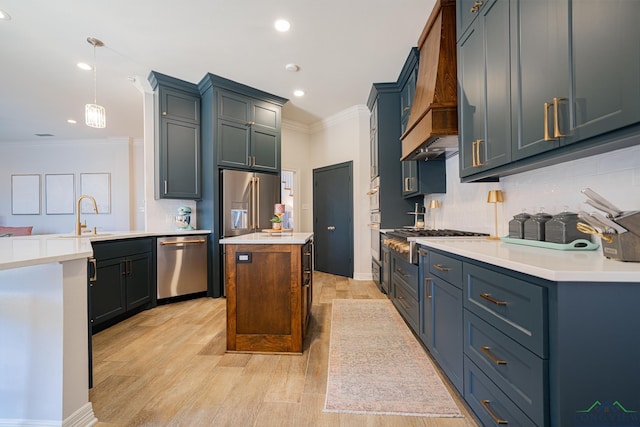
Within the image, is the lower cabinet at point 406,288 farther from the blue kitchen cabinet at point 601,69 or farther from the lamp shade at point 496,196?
the blue kitchen cabinet at point 601,69

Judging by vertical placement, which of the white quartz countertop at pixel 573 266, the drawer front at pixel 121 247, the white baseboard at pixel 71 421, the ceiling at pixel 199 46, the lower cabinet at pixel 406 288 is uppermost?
the ceiling at pixel 199 46

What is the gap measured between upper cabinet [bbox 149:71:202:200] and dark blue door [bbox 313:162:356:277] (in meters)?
2.35

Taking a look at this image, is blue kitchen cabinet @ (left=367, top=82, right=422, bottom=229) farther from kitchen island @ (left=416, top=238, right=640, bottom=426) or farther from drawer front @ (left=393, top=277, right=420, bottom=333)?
kitchen island @ (left=416, top=238, right=640, bottom=426)

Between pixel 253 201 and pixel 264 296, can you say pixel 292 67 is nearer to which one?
pixel 253 201

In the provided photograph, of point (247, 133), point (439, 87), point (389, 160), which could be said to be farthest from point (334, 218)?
point (439, 87)

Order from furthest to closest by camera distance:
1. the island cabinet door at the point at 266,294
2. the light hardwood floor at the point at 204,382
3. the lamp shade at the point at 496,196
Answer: the island cabinet door at the point at 266,294 < the lamp shade at the point at 496,196 < the light hardwood floor at the point at 204,382

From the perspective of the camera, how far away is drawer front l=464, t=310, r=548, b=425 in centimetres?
96

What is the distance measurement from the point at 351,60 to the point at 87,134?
613cm

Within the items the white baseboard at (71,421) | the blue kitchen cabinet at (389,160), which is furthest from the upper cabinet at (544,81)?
the white baseboard at (71,421)

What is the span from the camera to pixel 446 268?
1.72 m

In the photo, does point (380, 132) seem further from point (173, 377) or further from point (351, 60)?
point (173, 377)

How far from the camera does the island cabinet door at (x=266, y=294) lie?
221 centimetres

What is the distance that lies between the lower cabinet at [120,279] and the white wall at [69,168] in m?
3.92

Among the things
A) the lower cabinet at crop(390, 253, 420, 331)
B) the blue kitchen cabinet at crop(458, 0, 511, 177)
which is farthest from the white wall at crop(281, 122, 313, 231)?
the blue kitchen cabinet at crop(458, 0, 511, 177)
